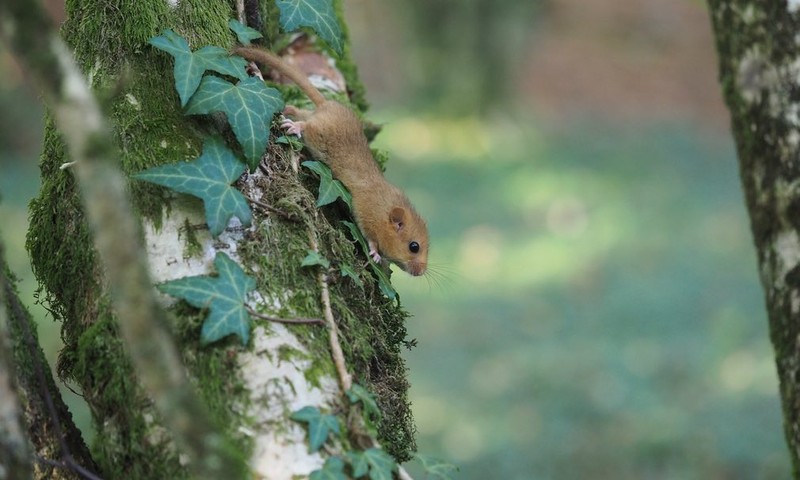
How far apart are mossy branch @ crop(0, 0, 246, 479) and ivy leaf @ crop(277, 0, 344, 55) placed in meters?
1.17

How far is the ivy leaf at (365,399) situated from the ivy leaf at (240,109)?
2.07 feet

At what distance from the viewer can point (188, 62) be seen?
85.9 inches

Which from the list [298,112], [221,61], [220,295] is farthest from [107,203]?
[298,112]

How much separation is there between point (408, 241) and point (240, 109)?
5.86 ft

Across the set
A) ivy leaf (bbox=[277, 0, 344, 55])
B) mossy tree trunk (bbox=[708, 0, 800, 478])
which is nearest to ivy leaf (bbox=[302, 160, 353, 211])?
ivy leaf (bbox=[277, 0, 344, 55])

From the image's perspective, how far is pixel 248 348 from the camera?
6.22 feet

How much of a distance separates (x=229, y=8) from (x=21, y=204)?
8.17 m

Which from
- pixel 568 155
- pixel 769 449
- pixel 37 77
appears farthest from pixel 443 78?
pixel 37 77

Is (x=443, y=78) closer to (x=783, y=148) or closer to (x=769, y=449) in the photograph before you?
(x=769, y=449)

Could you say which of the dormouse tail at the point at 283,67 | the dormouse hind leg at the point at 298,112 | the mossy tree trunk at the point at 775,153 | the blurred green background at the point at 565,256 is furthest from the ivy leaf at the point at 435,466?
the blurred green background at the point at 565,256

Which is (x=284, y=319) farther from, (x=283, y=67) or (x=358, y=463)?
(x=283, y=67)

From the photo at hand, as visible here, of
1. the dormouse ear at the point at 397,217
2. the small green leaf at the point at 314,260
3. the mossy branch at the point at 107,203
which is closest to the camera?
the mossy branch at the point at 107,203

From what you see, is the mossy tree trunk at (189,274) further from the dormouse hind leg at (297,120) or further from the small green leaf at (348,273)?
the dormouse hind leg at (297,120)

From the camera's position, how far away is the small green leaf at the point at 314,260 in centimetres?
209
